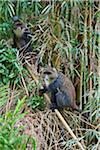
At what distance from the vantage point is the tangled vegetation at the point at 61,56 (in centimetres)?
275

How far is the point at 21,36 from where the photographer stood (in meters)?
2.90

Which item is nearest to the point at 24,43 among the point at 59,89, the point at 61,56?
the point at 61,56

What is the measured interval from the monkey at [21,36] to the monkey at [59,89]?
265mm

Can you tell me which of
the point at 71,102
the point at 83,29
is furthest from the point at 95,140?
the point at 83,29

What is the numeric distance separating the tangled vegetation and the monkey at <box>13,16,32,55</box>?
0.04m

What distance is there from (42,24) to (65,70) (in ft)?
1.23

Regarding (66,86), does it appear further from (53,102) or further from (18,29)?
(18,29)

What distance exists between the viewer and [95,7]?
286 centimetres

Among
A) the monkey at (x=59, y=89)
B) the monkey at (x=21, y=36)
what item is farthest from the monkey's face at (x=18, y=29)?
the monkey at (x=59, y=89)

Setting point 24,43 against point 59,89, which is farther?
point 24,43

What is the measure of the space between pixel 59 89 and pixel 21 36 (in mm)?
480

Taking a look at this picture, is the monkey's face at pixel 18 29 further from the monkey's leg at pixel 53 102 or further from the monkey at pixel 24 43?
the monkey's leg at pixel 53 102

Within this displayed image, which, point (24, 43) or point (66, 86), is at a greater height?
point (24, 43)

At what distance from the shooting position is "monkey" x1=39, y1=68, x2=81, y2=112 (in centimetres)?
276
